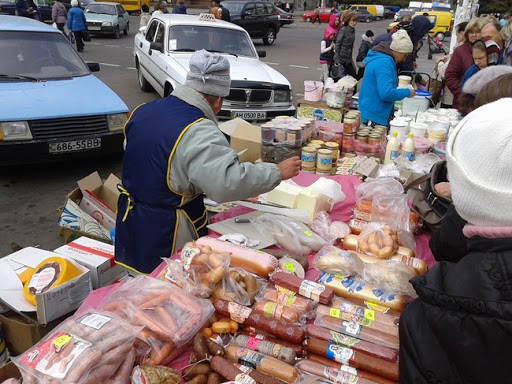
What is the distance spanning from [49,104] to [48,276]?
140 inches

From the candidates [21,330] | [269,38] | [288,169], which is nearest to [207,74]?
[288,169]

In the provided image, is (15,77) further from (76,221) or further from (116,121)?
(76,221)

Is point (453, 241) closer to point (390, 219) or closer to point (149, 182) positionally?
point (390, 219)

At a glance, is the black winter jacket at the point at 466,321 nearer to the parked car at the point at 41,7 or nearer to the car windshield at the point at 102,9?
the parked car at the point at 41,7

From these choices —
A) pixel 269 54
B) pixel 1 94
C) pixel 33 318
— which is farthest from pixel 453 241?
pixel 269 54

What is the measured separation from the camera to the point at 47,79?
6320mm

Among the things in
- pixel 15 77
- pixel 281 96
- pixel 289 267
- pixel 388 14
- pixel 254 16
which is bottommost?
pixel 281 96

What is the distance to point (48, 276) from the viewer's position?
278 centimetres

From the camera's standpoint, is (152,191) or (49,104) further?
(49,104)

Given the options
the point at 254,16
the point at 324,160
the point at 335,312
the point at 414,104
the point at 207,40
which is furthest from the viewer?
the point at 254,16

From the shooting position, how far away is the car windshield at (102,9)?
21219 millimetres

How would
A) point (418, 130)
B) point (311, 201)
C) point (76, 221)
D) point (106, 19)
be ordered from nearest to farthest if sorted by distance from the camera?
point (311, 201), point (76, 221), point (418, 130), point (106, 19)

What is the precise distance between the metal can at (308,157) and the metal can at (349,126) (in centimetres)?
65

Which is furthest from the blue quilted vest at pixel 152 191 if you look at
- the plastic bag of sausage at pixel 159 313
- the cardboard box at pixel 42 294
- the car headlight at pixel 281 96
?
the car headlight at pixel 281 96
